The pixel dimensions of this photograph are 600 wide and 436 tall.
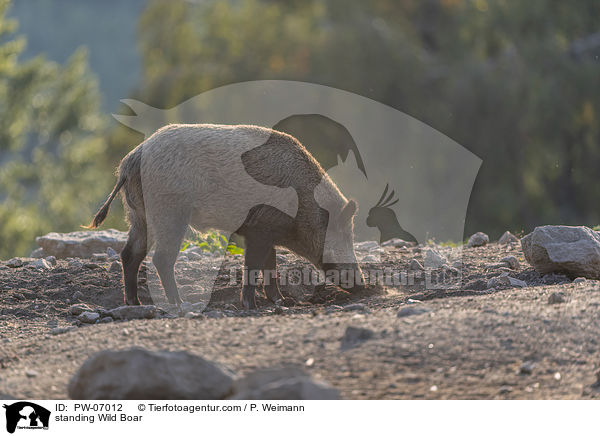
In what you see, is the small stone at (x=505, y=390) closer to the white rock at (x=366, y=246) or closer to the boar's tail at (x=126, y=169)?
the boar's tail at (x=126, y=169)

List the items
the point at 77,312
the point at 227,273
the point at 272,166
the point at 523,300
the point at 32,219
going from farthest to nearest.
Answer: the point at 32,219 → the point at 227,273 → the point at 272,166 → the point at 77,312 → the point at 523,300

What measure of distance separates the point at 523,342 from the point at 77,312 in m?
3.77

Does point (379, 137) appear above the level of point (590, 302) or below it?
above

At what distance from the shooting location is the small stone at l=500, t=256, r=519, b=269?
7.26 meters

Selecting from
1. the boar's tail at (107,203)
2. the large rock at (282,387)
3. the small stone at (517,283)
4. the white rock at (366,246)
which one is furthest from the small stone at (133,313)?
the white rock at (366,246)

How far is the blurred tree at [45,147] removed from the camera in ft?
85.0

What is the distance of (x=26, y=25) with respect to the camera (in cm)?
11600

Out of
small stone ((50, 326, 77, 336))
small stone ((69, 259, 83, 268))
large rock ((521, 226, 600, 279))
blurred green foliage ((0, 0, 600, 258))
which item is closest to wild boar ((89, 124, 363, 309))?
small stone ((69, 259, 83, 268))

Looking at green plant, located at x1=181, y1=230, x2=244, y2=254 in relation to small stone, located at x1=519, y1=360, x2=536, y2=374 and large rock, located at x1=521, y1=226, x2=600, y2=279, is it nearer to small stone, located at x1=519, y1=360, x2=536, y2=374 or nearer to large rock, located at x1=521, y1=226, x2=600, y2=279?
large rock, located at x1=521, y1=226, x2=600, y2=279

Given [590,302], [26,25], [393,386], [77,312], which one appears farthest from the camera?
[26,25]

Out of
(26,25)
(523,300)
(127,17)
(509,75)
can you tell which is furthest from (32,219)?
(127,17)

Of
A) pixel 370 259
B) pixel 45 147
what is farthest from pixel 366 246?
pixel 45 147

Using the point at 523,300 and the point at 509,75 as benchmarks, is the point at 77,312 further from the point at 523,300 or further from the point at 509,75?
the point at 509,75

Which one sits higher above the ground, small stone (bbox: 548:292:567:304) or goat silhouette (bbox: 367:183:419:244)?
goat silhouette (bbox: 367:183:419:244)
